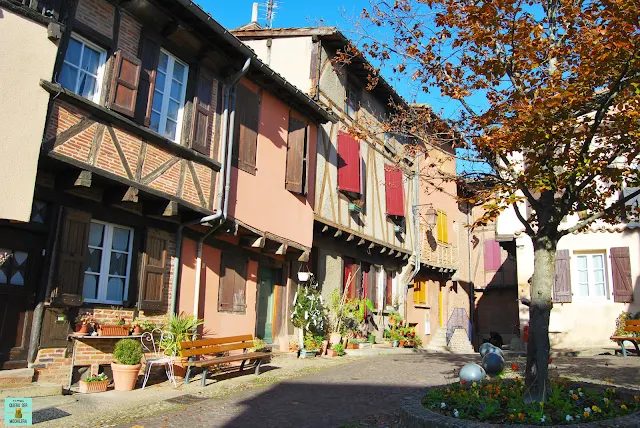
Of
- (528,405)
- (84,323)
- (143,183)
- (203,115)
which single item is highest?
(203,115)

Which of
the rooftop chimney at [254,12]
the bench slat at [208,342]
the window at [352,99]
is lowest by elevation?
the bench slat at [208,342]

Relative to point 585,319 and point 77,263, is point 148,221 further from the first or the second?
point 585,319

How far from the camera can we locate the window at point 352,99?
1611 cm

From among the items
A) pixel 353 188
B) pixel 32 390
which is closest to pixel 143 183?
pixel 32 390

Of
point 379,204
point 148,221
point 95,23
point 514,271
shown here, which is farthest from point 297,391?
point 514,271

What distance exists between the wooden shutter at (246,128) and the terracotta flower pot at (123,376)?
14.6ft

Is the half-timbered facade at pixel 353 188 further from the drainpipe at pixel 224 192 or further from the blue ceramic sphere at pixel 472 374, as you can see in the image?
the blue ceramic sphere at pixel 472 374

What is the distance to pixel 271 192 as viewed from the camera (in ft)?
38.9

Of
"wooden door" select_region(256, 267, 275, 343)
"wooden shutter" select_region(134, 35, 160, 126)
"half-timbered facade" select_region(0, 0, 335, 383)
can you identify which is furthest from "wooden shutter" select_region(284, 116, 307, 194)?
"wooden shutter" select_region(134, 35, 160, 126)

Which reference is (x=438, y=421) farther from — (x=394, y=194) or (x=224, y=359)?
(x=394, y=194)

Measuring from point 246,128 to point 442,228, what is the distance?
13.0m

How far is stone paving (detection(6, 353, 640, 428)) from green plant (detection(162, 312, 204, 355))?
0.78m

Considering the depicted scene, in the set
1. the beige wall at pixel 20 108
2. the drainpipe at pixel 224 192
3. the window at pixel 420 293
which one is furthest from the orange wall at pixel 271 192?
the window at pixel 420 293

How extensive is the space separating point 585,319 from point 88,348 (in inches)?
498
